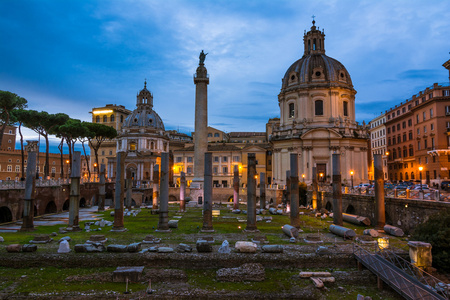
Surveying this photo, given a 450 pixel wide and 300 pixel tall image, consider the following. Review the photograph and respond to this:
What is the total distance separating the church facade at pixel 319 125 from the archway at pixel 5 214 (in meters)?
38.7

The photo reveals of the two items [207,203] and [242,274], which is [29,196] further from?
[242,274]

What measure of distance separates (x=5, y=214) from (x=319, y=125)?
1808 inches

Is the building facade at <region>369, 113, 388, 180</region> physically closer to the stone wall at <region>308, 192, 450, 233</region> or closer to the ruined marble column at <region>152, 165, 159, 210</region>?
A: the stone wall at <region>308, 192, 450, 233</region>

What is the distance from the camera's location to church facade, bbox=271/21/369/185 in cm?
5459

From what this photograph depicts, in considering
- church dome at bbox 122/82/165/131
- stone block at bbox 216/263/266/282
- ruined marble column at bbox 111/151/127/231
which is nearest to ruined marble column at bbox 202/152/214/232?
ruined marble column at bbox 111/151/127/231

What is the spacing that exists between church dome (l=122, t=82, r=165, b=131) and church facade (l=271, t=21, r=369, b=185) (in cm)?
4581

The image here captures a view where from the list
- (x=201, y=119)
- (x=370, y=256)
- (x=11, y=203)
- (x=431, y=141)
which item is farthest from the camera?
(x=431, y=141)

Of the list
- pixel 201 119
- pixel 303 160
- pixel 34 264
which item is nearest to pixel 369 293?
pixel 34 264

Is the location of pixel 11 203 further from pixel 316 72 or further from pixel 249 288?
pixel 316 72

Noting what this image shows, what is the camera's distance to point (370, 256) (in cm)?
1312

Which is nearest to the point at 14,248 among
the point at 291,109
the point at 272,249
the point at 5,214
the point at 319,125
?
the point at 272,249

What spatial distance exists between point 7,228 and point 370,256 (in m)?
22.6

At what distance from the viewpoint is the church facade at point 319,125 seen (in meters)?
54.6

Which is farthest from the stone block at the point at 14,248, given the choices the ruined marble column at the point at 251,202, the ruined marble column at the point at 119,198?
the ruined marble column at the point at 251,202
